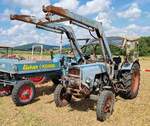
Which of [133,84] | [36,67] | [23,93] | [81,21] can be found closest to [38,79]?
[36,67]

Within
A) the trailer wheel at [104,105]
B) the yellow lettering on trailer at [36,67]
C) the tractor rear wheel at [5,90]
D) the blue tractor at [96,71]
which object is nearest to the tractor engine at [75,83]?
the blue tractor at [96,71]

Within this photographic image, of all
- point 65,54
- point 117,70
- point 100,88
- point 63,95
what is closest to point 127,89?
point 117,70

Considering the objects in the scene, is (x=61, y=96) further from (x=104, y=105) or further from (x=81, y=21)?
(x=81, y=21)

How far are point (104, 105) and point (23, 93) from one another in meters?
2.90

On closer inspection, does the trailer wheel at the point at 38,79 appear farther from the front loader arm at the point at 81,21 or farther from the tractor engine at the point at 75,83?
the front loader arm at the point at 81,21

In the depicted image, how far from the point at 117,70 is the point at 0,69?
383cm

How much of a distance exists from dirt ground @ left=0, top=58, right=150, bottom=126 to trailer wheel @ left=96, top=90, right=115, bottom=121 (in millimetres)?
140

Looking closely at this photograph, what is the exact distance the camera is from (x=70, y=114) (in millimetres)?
8281

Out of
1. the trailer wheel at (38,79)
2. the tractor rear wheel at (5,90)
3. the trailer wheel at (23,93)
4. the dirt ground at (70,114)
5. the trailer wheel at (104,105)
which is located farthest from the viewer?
the trailer wheel at (38,79)

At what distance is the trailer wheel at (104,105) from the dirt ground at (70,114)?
0.46ft

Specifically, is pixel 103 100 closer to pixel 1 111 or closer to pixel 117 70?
pixel 117 70

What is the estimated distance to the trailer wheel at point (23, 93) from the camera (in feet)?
30.1

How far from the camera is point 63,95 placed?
909cm

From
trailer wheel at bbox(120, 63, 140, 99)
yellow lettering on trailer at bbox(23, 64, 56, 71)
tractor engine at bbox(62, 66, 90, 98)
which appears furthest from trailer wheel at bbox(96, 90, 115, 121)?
yellow lettering on trailer at bbox(23, 64, 56, 71)
